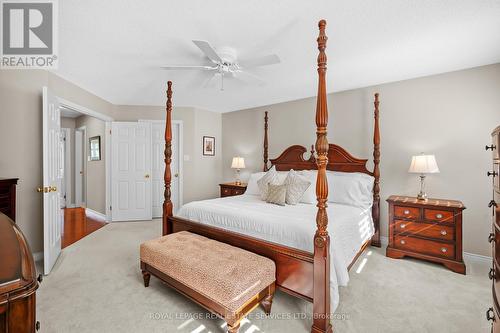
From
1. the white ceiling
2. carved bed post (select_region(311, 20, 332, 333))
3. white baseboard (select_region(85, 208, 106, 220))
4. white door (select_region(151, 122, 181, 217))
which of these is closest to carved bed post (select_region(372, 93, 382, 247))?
the white ceiling

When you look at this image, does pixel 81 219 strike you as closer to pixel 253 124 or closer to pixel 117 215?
pixel 117 215

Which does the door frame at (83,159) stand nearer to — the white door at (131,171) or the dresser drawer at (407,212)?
the white door at (131,171)

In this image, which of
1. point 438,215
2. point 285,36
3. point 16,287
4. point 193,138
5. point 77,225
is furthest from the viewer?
point 193,138

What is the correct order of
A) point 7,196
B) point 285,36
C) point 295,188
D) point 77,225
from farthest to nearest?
point 77,225 < point 295,188 < point 7,196 < point 285,36

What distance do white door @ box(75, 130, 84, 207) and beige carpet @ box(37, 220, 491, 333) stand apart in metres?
4.08

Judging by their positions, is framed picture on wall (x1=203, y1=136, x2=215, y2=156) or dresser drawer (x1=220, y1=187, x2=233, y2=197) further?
framed picture on wall (x1=203, y1=136, x2=215, y2=156)

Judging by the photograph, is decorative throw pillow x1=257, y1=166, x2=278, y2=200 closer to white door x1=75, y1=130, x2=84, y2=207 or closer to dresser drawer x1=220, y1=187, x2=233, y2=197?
dresser drawer x1=220, y1=187, x2=233, y2=197

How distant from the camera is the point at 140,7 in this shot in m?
1.86

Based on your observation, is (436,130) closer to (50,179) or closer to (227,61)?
(227,61)

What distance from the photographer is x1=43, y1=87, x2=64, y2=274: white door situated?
265cm

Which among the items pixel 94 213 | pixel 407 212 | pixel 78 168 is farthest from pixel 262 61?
pixel 78 168

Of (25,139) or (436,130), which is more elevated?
(436,130)

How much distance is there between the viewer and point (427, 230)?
283cm

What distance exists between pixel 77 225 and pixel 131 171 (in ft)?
4.73
